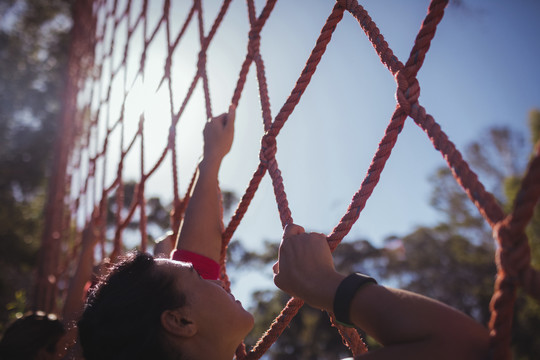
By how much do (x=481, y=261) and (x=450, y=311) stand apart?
33.1ft

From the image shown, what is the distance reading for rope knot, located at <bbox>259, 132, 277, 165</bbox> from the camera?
69cm

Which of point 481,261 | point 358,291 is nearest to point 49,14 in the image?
point 358,291

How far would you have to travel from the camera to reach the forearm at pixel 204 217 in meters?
0.78

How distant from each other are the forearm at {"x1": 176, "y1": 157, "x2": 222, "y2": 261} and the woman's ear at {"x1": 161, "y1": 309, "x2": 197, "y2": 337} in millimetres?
204

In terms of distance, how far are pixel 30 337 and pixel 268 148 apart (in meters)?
0.94

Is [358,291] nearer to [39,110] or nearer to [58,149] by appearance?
[58,149]

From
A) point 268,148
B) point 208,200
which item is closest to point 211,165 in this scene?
point 208,200

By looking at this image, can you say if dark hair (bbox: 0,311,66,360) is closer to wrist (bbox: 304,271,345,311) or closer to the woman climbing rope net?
the woman climbing rope net

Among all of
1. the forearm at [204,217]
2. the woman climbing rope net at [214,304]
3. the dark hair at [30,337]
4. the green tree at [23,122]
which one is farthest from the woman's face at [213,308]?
the green tree at [23,122]

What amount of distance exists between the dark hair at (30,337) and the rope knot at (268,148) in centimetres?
92

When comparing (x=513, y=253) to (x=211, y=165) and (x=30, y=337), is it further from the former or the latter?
(x=30, y=337)

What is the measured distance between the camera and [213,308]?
590 millimetres

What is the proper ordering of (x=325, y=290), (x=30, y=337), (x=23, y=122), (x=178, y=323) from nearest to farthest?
(x=325, y=290) → (x=178, y=323) → (x=30, y=337) → (x=23, y=122)

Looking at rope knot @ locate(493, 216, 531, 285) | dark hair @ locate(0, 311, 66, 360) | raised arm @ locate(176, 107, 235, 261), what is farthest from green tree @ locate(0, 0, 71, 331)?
rope knot @ locate(493, 216, 531, 285)
